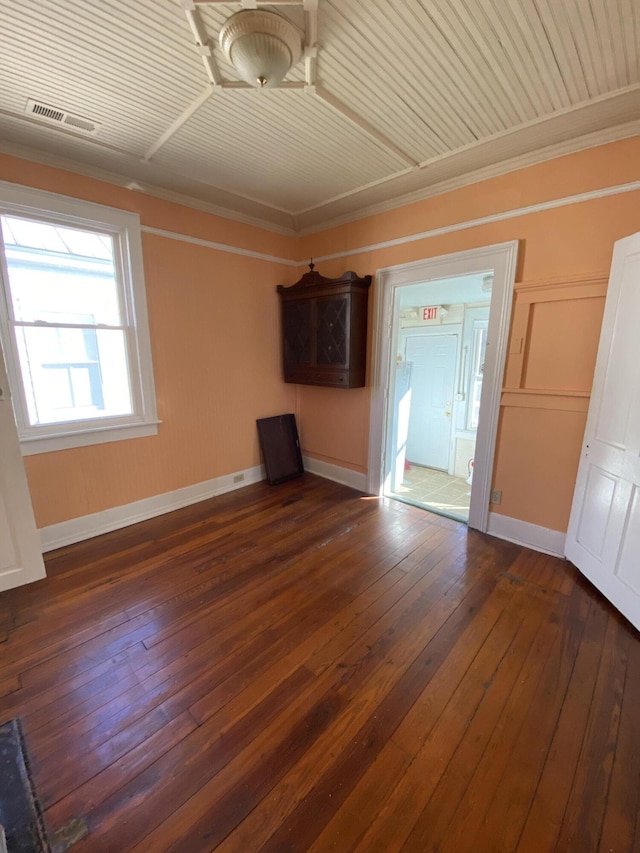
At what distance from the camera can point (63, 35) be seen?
1.47 metres

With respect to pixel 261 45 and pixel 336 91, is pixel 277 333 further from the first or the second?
pixel 261 45

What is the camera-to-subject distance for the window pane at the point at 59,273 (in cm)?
234

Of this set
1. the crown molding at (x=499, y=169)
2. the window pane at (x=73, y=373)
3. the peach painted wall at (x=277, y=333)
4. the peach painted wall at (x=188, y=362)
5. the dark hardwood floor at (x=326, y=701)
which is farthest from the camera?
the peach painted wall at (x=188, y=362)

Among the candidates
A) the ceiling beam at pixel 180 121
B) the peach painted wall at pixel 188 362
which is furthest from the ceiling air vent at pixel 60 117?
the peach painted wall at pixel 188 362

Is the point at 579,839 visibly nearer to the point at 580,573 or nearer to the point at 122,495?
the point at 580,573

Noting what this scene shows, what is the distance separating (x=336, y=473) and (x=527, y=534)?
1976 millimetres

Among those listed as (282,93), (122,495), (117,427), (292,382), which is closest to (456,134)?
(282,93)

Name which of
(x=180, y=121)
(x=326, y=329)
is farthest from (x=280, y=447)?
(x=180, y=121)

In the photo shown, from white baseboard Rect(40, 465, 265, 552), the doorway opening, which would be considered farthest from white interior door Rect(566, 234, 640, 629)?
white baseboard Rect(40, 465, 265, 552)

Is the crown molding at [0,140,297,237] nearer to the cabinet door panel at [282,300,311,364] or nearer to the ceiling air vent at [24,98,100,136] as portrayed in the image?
the ceiling air vent at [24,98,100,136]

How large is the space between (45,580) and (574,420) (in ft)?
12.2

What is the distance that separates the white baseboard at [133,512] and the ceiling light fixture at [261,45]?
303 cm

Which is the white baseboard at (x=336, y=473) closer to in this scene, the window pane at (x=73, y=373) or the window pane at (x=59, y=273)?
the window pane at (x=73, y=373)

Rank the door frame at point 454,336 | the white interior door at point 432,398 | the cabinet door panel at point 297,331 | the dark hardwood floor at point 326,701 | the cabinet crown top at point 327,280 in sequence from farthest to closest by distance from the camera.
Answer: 1. the white interior door at point 432,398
2. the door frame at point 454,336
3. the cabinet door panel at point 297,331
4. the cabinet crown top at point 327,280
5. the dark hardwood floor at point 326,701
